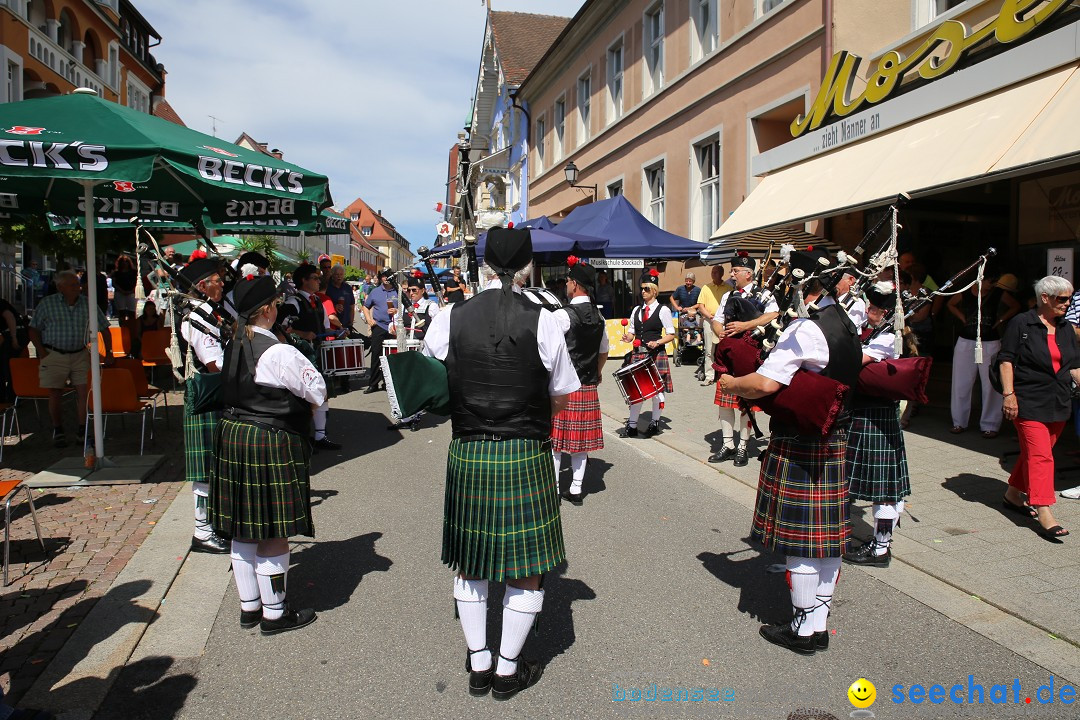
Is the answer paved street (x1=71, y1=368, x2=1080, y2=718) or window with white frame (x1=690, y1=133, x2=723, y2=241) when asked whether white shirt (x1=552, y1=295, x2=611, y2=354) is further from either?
window with white frame (x1=690, y1=133, x2=723, y2=241)

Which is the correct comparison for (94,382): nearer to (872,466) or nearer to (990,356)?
(872,466)

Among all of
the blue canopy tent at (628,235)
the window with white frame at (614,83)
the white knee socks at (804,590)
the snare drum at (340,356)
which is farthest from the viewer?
the window with white frame at (614,83)

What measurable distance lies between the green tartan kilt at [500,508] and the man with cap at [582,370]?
164cm

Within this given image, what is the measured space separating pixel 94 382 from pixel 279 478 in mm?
3868

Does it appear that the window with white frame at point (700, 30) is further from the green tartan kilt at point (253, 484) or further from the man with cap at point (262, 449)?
the green tartan kilt at point (253, 484)

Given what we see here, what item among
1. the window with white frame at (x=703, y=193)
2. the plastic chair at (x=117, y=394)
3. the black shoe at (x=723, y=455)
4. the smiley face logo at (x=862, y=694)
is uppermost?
the window with white frame at (x=703, y=193)

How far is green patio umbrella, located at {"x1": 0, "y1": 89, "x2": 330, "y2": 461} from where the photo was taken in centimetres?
489

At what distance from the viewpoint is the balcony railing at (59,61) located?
22.4m

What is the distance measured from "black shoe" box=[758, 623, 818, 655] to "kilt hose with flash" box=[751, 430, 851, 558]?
0.41m

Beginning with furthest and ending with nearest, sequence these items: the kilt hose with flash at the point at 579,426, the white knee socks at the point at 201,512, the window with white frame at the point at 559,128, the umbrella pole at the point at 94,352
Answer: the window with white frame at the point at 559,128
the umbrella pole at the point at 94,352
the kilt hose with flash at the point at 579,426
the white knee socks at the point at 201,512

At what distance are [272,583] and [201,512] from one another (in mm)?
1446

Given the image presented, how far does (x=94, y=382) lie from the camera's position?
6.16 metres

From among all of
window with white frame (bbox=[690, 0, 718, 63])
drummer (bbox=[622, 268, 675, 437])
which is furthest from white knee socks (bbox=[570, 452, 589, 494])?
window with white frame (bbox=[690, 0, 718, 63])

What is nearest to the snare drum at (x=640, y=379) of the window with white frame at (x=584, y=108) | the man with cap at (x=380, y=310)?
the man with cap at (x=380, y=310)
